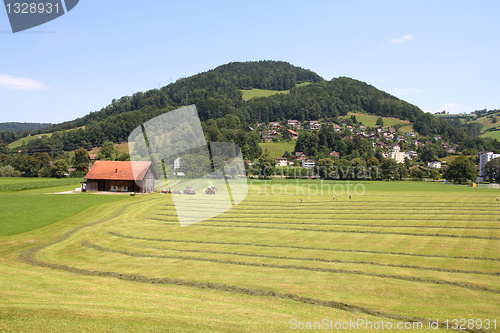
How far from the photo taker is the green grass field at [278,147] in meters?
166

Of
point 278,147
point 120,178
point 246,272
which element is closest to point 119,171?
point 120,178

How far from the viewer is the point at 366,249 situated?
25812 millimetres

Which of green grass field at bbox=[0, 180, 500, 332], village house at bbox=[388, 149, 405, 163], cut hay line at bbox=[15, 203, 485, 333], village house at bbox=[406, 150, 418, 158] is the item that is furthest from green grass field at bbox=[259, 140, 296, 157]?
cut hay line at bbox=[15, 203, 485, 333]

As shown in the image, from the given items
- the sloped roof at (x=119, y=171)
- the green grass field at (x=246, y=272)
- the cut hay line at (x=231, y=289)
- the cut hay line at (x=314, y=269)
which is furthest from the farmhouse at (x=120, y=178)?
the cut hay line at (x=231, y=289)

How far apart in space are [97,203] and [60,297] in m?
36.9

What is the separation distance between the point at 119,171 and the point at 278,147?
386 feet

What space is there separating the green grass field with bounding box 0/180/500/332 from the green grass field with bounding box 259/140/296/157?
12654 centimetres

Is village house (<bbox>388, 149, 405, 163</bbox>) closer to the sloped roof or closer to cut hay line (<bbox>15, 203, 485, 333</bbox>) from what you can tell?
the sloped roof

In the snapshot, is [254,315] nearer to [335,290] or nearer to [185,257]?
[335,290]

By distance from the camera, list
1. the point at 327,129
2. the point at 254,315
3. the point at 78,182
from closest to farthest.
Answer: the point at 254,315 → the point at 78,182 → the point at 327,129

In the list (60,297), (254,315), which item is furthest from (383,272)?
(60,297)

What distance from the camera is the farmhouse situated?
209 feet

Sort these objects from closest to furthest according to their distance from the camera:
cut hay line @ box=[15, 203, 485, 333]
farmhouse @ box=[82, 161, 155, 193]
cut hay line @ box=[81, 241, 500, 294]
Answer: cut hay line @ box=[15, 203, 485, 333], cut hay line @ box=[81, 241, 500, 294], farmhouse @ box=[82, 161, 155, 193]

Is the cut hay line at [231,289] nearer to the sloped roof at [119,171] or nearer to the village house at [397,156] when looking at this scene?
the sloped roof at [119,171]
